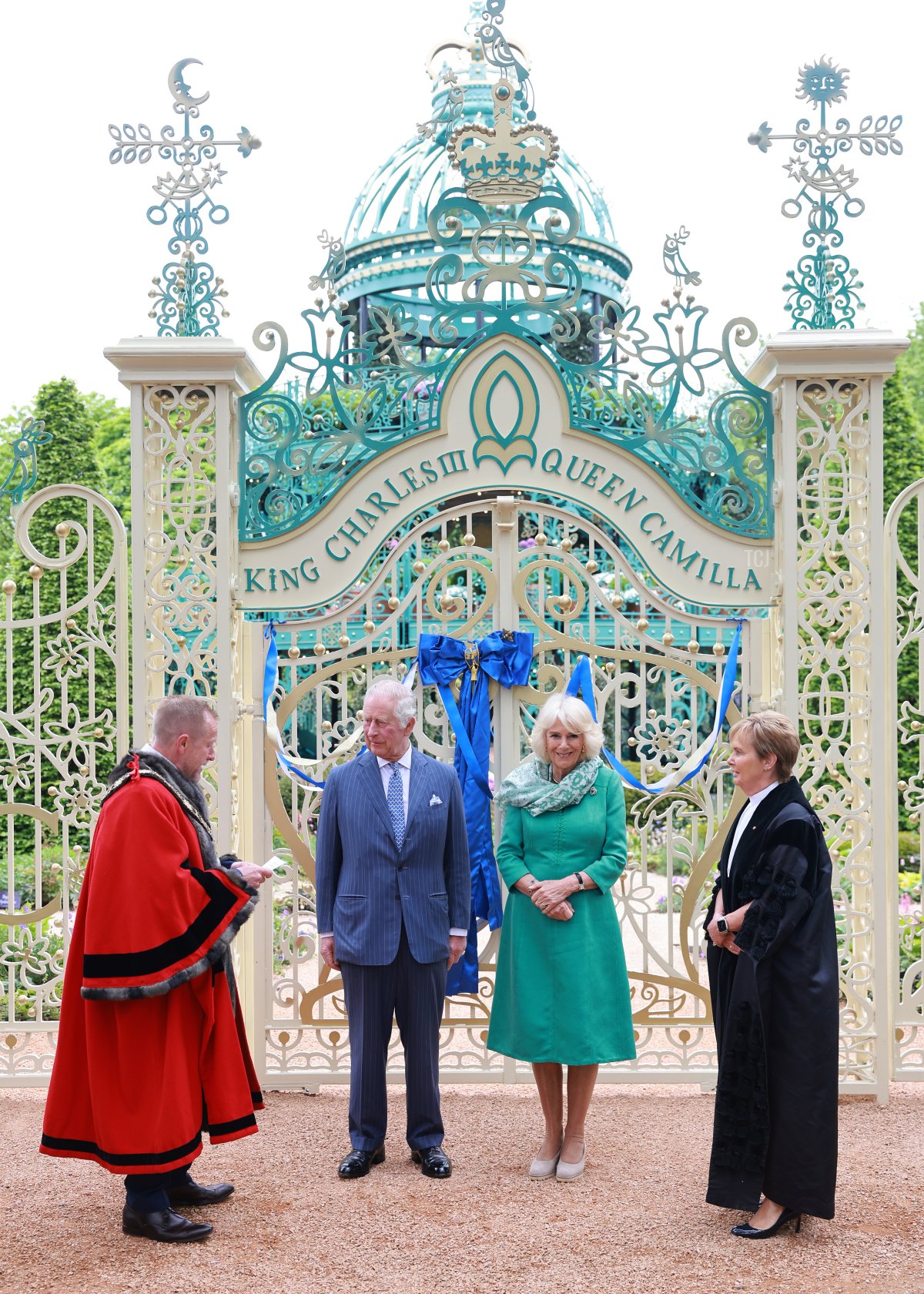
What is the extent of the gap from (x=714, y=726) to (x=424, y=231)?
9.01 feet

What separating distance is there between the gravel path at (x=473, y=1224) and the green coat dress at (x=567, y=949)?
0.51m

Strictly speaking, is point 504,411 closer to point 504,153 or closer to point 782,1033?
point 504,153

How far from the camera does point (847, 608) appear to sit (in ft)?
19.4

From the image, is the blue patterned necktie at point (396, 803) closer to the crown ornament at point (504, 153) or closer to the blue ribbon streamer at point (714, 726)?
the blue ribbon streamer at point (714, 726)

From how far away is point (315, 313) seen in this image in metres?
5.87

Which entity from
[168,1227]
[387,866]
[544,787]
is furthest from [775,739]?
[168,1227]

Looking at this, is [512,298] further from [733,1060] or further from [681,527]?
[733,1060]

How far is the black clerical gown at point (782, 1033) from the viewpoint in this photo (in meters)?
4.12

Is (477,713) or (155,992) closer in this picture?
(155,992)

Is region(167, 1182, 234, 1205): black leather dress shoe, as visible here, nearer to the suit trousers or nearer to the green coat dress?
the suit trousers

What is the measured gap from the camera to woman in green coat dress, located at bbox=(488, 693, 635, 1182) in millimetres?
4711

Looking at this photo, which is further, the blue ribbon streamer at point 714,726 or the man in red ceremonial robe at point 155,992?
the blue ribbon streamer at point 714,726

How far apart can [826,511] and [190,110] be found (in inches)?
129

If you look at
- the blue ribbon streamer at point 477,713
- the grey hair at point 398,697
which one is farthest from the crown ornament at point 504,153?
the grey hair at point 398,697
